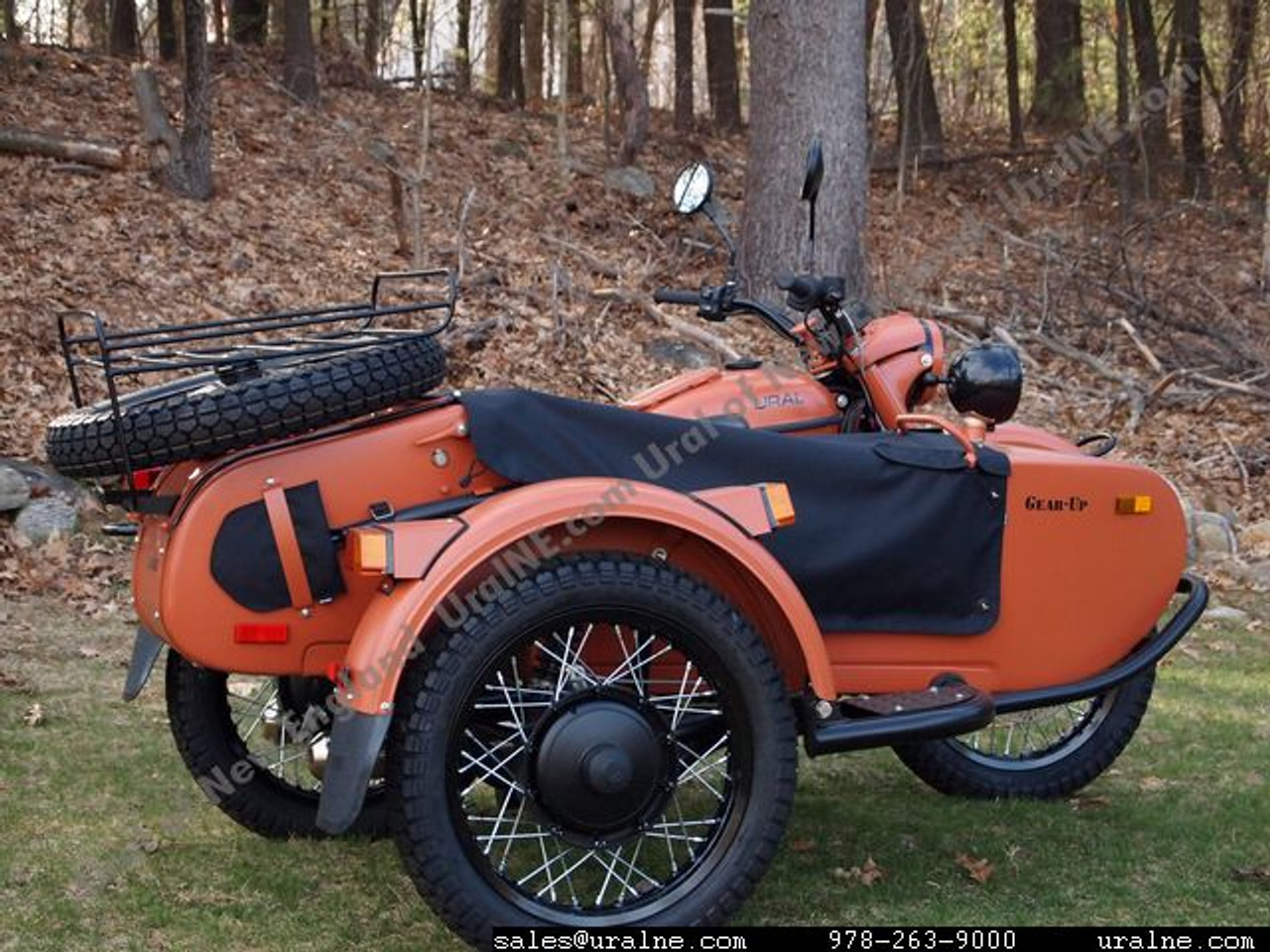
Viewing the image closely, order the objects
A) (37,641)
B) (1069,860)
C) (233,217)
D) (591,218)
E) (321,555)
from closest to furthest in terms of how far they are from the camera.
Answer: (321,555)
(1069,860)
(37,641)
(233,217)
(591,218)

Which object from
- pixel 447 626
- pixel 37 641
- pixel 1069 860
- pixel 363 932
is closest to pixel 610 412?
pixel 447 626

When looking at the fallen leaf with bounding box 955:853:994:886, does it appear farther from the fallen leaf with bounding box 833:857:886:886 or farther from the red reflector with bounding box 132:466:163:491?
the red reflector with bounding box 132:466:163:491

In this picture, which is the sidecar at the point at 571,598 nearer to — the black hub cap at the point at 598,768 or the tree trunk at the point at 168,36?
the black hub cap at the point at 598,768

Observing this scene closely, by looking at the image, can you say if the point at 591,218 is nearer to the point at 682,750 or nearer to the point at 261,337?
the point at 261,337

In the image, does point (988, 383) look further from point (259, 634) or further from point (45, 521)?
point (45, 521)

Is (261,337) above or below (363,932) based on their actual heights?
above

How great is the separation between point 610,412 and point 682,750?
31.6 inches

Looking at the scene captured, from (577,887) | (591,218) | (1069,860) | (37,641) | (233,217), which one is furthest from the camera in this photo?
(591,218)

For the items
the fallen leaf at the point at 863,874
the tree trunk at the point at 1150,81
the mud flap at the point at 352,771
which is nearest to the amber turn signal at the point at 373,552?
the mud flap at the point at 352,771

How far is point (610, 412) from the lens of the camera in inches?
149

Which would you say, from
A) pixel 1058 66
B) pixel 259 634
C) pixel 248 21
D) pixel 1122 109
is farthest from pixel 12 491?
pixel 1122 109

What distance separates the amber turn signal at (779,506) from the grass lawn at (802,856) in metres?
0.93

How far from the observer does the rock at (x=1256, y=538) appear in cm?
870

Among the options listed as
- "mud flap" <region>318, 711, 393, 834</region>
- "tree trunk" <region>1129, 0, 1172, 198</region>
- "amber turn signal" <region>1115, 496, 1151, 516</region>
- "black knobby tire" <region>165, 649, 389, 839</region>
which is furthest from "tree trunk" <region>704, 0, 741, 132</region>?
→ "mud flap" <region>318, 711, 393, 834</region>
